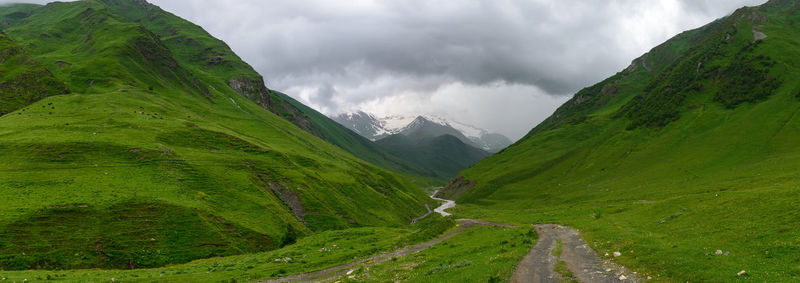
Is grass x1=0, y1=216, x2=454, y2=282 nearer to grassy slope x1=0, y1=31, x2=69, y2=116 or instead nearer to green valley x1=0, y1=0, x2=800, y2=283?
green valley x1=0, y1=0, x2=800, y2=283

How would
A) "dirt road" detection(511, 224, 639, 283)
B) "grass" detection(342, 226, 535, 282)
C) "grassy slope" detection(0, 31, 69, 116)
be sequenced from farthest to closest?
"grassy slope" detection(0, 31, 69, 116) < "grass" detection(342, 226, 535, 282) < "dirt road" detection(511, 224, 639, 283)

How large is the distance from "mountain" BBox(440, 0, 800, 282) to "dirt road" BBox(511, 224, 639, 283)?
178 cm

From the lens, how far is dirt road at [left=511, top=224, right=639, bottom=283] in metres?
21.9

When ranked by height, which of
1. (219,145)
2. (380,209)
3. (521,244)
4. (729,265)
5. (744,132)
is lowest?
(380,209)

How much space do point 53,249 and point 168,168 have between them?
2978cm

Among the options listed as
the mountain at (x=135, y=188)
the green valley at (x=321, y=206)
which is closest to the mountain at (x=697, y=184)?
the green valley at (x=321, y=206)

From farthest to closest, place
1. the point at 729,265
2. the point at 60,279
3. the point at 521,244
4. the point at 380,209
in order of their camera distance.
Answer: the point at 380,209, the point at 521,244, the point at 60,279, the point at 729,265

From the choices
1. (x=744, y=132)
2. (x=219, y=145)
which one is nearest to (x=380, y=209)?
(x=219, y=145)

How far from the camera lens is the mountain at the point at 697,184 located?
23.4m

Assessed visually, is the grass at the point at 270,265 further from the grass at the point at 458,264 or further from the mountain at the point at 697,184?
the mountain at the point at 697,184

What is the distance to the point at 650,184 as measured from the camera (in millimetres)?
103875

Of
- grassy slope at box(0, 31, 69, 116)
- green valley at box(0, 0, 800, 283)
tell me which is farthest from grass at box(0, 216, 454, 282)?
grassy slope at box(0, 31, 69, 116)

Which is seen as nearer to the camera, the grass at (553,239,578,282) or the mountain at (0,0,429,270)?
the grass at (553,239,578,282)

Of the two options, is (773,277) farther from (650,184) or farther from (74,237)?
(650,184)
